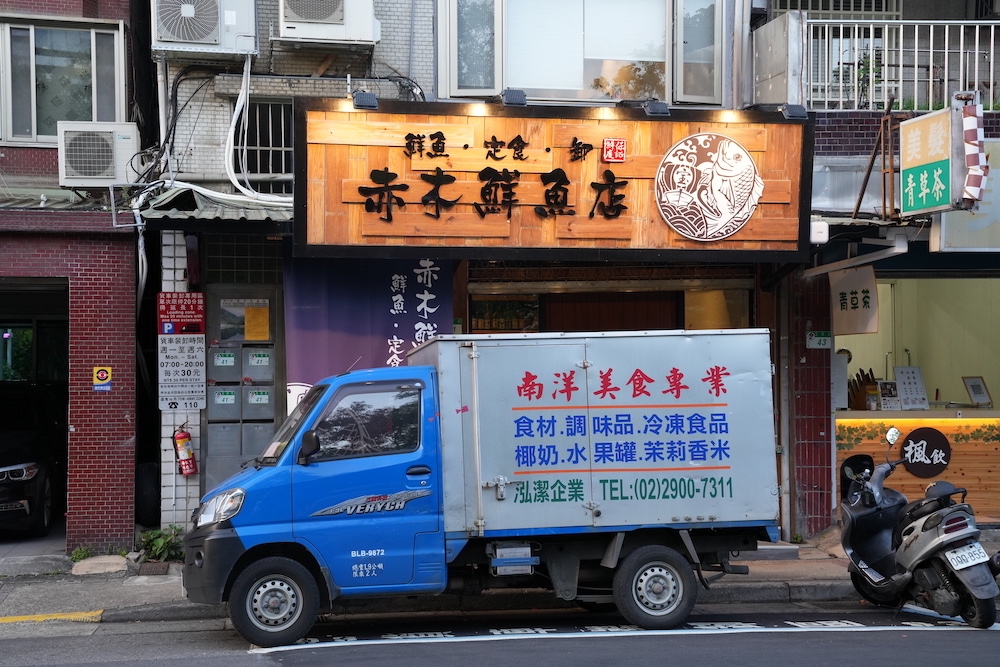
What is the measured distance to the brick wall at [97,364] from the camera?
37.1ft

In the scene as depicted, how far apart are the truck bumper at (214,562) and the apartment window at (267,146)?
525cm

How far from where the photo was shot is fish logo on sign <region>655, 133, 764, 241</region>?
36.1 ft

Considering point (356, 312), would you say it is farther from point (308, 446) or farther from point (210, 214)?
point (308, 446)

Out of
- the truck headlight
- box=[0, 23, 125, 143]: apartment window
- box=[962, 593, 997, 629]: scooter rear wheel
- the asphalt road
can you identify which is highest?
box=[0, 23, 125, 143]: apartment window

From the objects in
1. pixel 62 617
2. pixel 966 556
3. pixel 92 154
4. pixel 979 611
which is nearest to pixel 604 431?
pixel 966 556

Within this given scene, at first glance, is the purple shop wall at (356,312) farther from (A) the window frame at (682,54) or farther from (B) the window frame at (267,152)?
(A) the window frame at (682,54)

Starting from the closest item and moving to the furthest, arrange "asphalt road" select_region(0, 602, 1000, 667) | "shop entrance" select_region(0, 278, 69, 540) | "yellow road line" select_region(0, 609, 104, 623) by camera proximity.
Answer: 1. "asphalt road" select_region(0, 602, 1000, 667)
2. "yellow road line" select_region(0, 609, 104, 623)
3. "shop entrance" select_region(0, 278, 69, 540)

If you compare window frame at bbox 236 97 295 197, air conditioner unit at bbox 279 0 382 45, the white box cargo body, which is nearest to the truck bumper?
the white box cargo body

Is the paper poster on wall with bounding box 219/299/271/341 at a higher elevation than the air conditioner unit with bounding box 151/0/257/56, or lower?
lower

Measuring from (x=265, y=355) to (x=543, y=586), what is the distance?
4877 mm

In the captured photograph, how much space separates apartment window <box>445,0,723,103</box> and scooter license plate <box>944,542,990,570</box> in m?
6.57

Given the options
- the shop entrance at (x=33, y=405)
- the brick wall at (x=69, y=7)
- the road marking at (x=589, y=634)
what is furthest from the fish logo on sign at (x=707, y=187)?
the shop entrance at (x=33, y=405)

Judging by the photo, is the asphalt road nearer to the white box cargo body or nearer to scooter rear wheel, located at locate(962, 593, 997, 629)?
scooter rear wheel, located at locate(962, 593, 997, 629)

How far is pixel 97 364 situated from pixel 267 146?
3.22 meters
